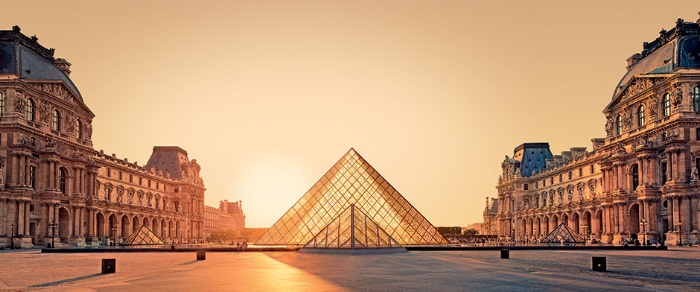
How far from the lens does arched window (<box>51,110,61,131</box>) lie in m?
51.1

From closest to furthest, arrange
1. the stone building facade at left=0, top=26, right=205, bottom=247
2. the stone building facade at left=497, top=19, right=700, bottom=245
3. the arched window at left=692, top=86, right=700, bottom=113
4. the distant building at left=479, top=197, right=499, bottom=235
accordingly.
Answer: the stone building facade at left=497, top=19, right=700, bottom=245, the arched window at left=692, top=86, right=700, bottom=113, the stone building facade at left=0, top=26, right=205, bottom=247, the distant building at left=479, top=197, right=499, bottom=235

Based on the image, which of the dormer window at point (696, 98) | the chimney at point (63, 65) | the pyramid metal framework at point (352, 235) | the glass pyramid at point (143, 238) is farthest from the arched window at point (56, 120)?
the dormer window at point (696, 98)

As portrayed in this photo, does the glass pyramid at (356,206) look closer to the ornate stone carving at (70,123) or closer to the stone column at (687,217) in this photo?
the stone column at (687,217)

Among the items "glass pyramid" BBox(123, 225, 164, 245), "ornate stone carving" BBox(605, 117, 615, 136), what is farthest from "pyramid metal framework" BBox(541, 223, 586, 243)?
"glass pyramid" BBox(123, 225, 164, 245)

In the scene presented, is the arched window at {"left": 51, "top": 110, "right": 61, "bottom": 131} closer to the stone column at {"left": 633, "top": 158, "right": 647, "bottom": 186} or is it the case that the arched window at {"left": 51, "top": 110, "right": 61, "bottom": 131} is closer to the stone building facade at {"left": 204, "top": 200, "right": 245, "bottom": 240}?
the stone column at {"left": 633, "top": 158, "right": 647, "bottom": 186}

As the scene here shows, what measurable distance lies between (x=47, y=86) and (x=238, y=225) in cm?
13601

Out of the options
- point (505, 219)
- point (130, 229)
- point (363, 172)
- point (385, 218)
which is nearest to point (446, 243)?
point (385, 218)

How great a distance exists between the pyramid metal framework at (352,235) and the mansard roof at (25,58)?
29.0 meters

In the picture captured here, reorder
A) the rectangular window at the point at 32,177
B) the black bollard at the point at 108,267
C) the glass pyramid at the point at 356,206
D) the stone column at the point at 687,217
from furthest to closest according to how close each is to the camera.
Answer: the rectangular window at the point at 32,177
the glass pyramid at the point at 356,206
the stone column at the point at 687,217
the black bollard at the point at 108,267

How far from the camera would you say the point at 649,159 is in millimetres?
47281

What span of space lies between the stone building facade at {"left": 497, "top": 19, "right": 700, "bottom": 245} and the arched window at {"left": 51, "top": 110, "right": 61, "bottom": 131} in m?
45.0

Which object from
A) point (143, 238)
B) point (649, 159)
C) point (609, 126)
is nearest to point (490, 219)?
point (609, 126)

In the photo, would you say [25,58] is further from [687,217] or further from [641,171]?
[687,217]

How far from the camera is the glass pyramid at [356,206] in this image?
43.7 metres
